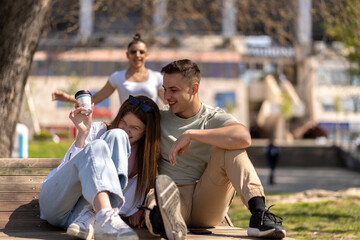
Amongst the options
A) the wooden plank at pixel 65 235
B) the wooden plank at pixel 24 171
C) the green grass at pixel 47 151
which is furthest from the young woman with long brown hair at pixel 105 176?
the green grass at pixel 47 151

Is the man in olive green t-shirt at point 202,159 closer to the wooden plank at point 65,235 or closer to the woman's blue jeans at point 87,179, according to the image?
the wooden plank at point 65,235

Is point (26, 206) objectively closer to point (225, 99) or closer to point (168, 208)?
point (168, 208)

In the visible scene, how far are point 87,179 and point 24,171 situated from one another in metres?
1.06

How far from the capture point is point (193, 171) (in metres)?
4.07

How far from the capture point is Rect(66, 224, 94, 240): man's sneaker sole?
3307 millimetres

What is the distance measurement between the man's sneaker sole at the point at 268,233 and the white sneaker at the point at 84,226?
0.92 meters

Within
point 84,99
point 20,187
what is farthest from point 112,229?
point 20,187

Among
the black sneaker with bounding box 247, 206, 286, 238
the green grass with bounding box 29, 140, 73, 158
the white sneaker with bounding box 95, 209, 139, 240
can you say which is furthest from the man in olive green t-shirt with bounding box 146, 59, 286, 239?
the green grass with bounding box 29, 140, 73, 158

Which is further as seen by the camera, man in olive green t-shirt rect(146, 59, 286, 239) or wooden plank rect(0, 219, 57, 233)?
wooden plank rect(0, 219, 57, 233)

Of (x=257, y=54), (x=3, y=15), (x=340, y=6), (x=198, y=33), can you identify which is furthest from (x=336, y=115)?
(x=3, y=15)

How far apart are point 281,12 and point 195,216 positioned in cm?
834

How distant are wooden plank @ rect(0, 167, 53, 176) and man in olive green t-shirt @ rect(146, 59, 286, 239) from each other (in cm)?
86

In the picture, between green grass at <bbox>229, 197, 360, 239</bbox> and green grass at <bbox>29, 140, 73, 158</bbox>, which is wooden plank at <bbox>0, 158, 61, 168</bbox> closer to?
green grass at <bbox>229, 197, 360, 239</bbox>

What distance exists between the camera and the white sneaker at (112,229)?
3.13m
